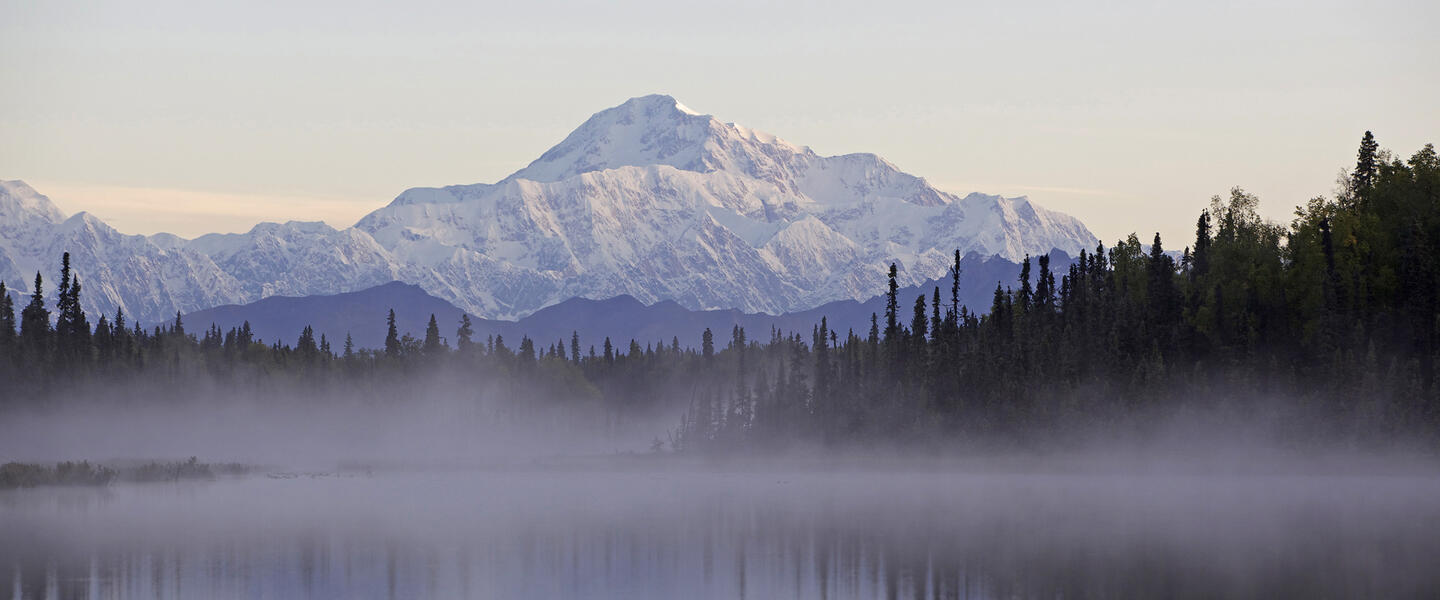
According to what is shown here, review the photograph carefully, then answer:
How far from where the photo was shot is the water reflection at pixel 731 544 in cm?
6925

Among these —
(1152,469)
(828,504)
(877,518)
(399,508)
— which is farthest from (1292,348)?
(399,508)

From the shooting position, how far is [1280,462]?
565 feet

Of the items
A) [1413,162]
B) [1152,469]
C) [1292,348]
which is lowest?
[1152,469]

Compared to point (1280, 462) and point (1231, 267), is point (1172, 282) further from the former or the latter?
point (1280, 462)

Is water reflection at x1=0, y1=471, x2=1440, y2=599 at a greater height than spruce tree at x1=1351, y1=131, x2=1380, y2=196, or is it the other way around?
spruce tree at x1=1351, y1=131, x2=1380, y2=196

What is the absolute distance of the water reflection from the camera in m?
69.2

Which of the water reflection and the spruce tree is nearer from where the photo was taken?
the water reflection

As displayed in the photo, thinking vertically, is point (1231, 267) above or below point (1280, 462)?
above

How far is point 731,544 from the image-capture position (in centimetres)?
8956

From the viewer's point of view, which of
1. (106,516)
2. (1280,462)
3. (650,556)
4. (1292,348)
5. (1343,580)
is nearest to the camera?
(1343,580)

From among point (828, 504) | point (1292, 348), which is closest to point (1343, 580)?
point (828, 504)

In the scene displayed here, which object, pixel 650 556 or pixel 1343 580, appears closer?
pixel 1343 580

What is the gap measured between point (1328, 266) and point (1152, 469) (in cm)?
Answer: 2836

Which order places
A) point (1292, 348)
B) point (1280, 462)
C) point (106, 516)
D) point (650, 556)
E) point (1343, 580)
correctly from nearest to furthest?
point (1343, 580) < point (650, 556) < point (106, 516) < point (1280, 462) < point (1292, 348)
